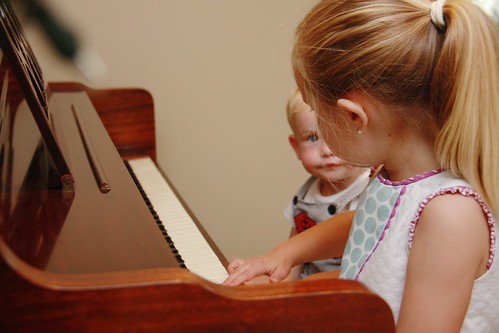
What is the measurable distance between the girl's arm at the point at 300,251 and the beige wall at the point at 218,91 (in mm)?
1115

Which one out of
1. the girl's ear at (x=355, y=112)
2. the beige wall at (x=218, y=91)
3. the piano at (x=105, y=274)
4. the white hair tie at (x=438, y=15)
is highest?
the white hair tie at (x=438, y=15)

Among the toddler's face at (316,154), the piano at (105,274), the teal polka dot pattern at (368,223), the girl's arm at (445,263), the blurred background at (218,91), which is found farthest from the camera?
the blurred background at (218,91)

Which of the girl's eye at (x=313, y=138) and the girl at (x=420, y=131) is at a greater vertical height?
the girl at (x=420, y=131)

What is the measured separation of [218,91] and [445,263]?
1.62m

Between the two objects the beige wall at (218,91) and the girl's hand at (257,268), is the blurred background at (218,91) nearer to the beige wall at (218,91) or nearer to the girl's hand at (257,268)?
the beige wall at (218,91)

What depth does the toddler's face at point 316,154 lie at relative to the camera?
1.65m

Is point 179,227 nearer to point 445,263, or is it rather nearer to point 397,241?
point 397,241

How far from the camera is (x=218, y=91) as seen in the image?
237cm

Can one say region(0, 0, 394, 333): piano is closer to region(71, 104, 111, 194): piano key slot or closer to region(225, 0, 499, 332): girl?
region(71, 104, 111, 194): piano key slot

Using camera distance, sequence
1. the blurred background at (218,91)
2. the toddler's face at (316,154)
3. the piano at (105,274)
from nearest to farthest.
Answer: the piano at (105,274)
the toddler's face at (316,154)
the blurred background at (218,91)

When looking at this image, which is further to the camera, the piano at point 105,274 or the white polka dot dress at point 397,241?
the white polka dot dress at point 397,241

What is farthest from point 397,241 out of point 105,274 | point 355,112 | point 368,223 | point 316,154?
point 316,154

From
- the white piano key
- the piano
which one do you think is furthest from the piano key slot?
the white piano key

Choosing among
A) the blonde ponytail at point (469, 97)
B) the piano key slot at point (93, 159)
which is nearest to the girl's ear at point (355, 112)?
the blonde ponytail at point (469, 97)
